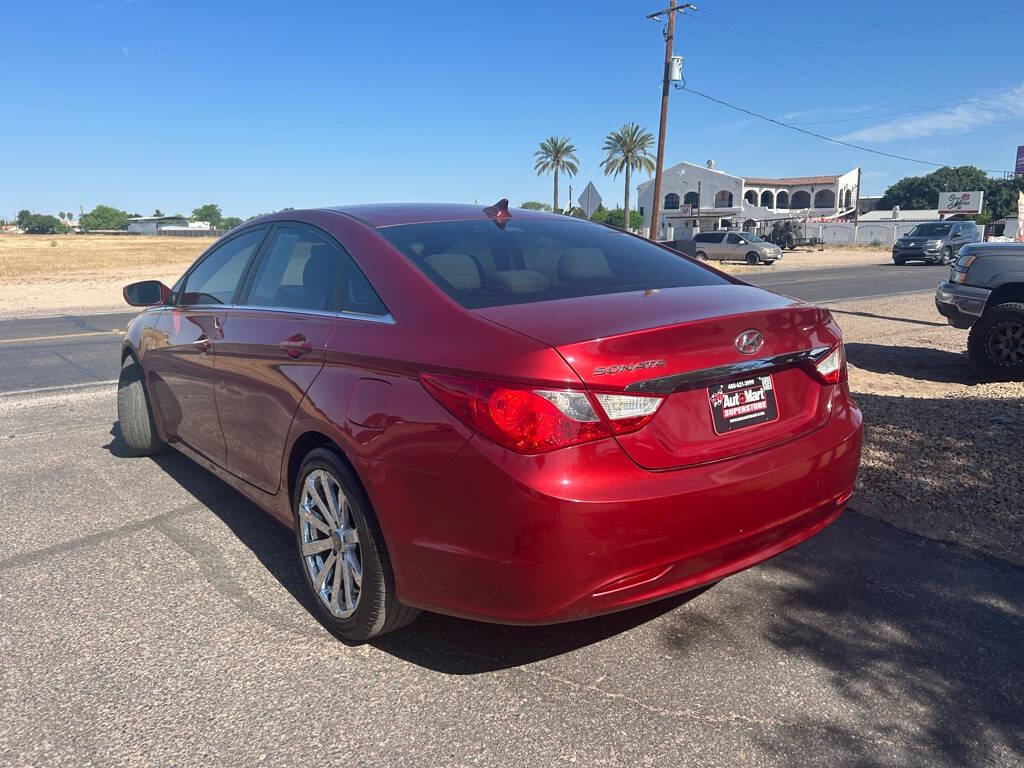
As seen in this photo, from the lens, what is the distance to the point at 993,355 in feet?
25.9

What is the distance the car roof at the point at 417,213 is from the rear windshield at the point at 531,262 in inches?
3.3

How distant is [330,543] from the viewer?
3.05 meters

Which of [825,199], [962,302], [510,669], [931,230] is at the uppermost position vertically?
[825,199]

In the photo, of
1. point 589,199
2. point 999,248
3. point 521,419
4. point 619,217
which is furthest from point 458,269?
point 619,217

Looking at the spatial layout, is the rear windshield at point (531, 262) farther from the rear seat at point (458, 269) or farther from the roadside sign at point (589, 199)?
the roadside sign at point (589, 199)

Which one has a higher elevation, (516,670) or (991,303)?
(991,303)

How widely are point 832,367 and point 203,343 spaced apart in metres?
2.97

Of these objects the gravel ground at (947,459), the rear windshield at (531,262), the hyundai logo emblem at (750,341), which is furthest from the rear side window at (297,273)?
the gravel ground at (947,459)

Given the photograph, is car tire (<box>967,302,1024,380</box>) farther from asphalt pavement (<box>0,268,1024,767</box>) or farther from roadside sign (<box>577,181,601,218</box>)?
roadside sign (<box>577,181,601,218</box>)

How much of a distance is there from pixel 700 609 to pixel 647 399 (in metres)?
1.23

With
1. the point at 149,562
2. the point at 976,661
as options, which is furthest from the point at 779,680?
the point at 149,562

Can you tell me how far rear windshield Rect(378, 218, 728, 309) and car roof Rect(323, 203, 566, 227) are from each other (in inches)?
3.3

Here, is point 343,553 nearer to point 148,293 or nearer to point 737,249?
point 148,293

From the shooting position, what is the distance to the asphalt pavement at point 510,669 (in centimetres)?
244
